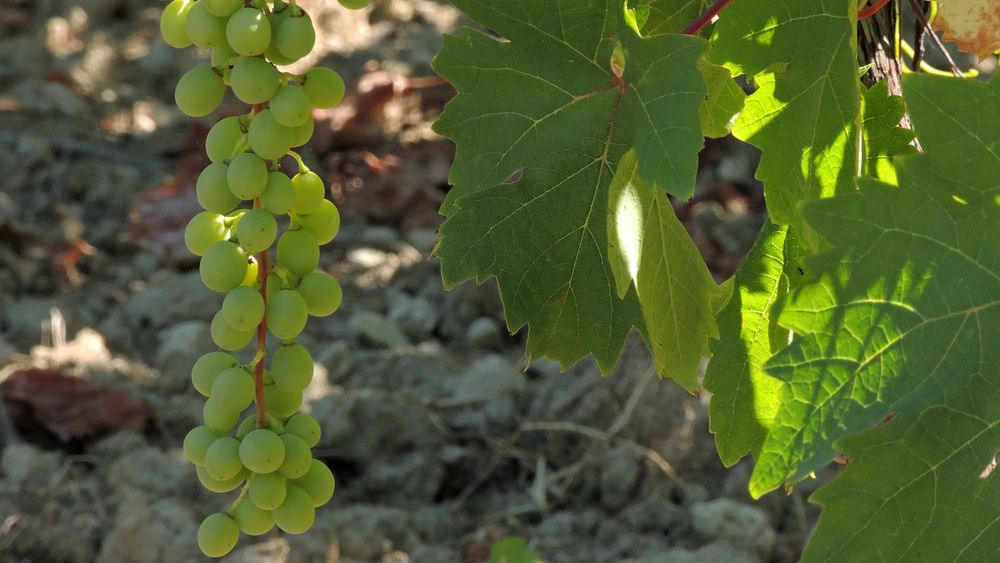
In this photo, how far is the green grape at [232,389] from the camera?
83cm

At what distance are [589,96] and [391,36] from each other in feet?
9.24

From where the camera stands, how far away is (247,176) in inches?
31.2

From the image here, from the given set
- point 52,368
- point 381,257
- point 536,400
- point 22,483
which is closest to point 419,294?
point 381,257

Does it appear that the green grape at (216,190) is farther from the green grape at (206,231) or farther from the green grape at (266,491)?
the green grape at (266,491)

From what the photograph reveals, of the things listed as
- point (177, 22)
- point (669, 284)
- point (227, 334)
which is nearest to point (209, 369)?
point (227, 334)

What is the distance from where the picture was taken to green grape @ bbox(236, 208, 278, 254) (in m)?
0.79

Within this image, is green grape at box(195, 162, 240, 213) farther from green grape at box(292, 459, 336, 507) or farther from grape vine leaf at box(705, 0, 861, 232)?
grape vine leaf at box(705, 0, 861, 232)

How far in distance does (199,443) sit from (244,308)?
113mm

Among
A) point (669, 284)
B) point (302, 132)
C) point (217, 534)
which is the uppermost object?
point (302, 132)

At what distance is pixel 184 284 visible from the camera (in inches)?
104

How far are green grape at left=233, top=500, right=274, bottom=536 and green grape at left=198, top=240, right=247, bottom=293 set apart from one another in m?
0.15

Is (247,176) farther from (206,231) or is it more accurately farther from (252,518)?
(252,518)

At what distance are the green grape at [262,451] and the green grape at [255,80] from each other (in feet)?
0.72

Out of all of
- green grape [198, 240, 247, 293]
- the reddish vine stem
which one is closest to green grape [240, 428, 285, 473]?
green grape [198, 240, 247, 293]
